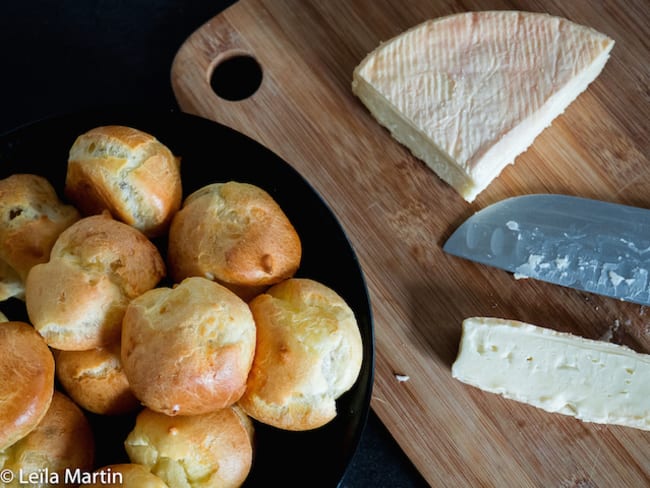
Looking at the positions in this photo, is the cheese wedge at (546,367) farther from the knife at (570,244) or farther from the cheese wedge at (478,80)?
the cheese wedge at (478,80)

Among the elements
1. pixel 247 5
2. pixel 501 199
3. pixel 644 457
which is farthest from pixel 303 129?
pixel 644 457

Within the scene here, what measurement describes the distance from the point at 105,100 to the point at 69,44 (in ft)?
0.90

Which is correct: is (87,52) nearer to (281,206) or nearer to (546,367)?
(281,206)

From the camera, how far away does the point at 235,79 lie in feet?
7.60

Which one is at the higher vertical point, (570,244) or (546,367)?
(570,244)

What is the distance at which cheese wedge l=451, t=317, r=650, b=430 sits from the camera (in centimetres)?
195

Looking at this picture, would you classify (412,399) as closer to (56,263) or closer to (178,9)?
(56,263)

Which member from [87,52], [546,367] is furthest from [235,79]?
[546,367]

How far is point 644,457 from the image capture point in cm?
198

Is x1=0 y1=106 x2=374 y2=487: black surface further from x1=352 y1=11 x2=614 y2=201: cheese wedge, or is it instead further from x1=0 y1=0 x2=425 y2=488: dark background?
x1=0 y1=0 x2=425 y2=488: dark background

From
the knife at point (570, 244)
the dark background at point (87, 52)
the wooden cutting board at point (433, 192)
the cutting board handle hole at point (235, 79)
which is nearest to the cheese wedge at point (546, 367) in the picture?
the wooden cutting board at point (433, 192)

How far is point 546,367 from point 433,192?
643 mm

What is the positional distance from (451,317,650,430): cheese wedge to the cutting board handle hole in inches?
43.5

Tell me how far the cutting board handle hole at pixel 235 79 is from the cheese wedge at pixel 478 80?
15.6 inches
